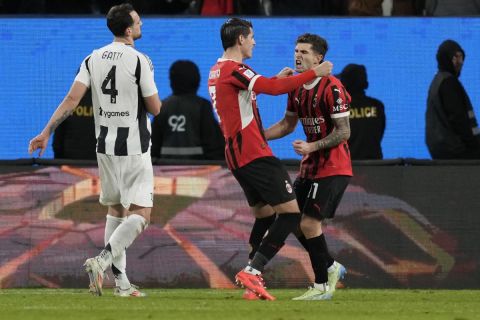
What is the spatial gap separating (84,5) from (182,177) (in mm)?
3496

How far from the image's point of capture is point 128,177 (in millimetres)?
9664

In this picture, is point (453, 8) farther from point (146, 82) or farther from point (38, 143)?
point (38, 143)

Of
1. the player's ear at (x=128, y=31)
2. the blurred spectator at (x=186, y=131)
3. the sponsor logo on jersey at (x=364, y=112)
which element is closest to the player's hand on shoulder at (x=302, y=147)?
the player's ear at (x=128, y=31)

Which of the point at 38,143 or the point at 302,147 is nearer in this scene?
the point at 38,143

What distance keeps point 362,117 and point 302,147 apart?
3424 mm

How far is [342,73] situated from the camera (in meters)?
13.0

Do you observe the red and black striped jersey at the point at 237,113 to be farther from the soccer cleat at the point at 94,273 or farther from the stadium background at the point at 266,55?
the stadium background at the point at 266,55

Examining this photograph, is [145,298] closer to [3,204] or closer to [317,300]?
[317,300]

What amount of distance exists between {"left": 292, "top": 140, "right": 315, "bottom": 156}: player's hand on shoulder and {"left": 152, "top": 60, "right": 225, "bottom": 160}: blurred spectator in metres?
3.12

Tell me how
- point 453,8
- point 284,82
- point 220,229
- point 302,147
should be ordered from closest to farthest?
point 284,82 < point 302,147 < point 220,229 < point 453,8

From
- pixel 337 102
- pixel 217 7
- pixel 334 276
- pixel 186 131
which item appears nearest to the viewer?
pixel 337 102

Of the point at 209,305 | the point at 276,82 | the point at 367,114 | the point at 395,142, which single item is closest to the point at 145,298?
the point at 209,305

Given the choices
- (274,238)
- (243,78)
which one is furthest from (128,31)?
(274,238)

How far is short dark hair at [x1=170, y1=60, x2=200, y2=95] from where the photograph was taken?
42.8 feet
